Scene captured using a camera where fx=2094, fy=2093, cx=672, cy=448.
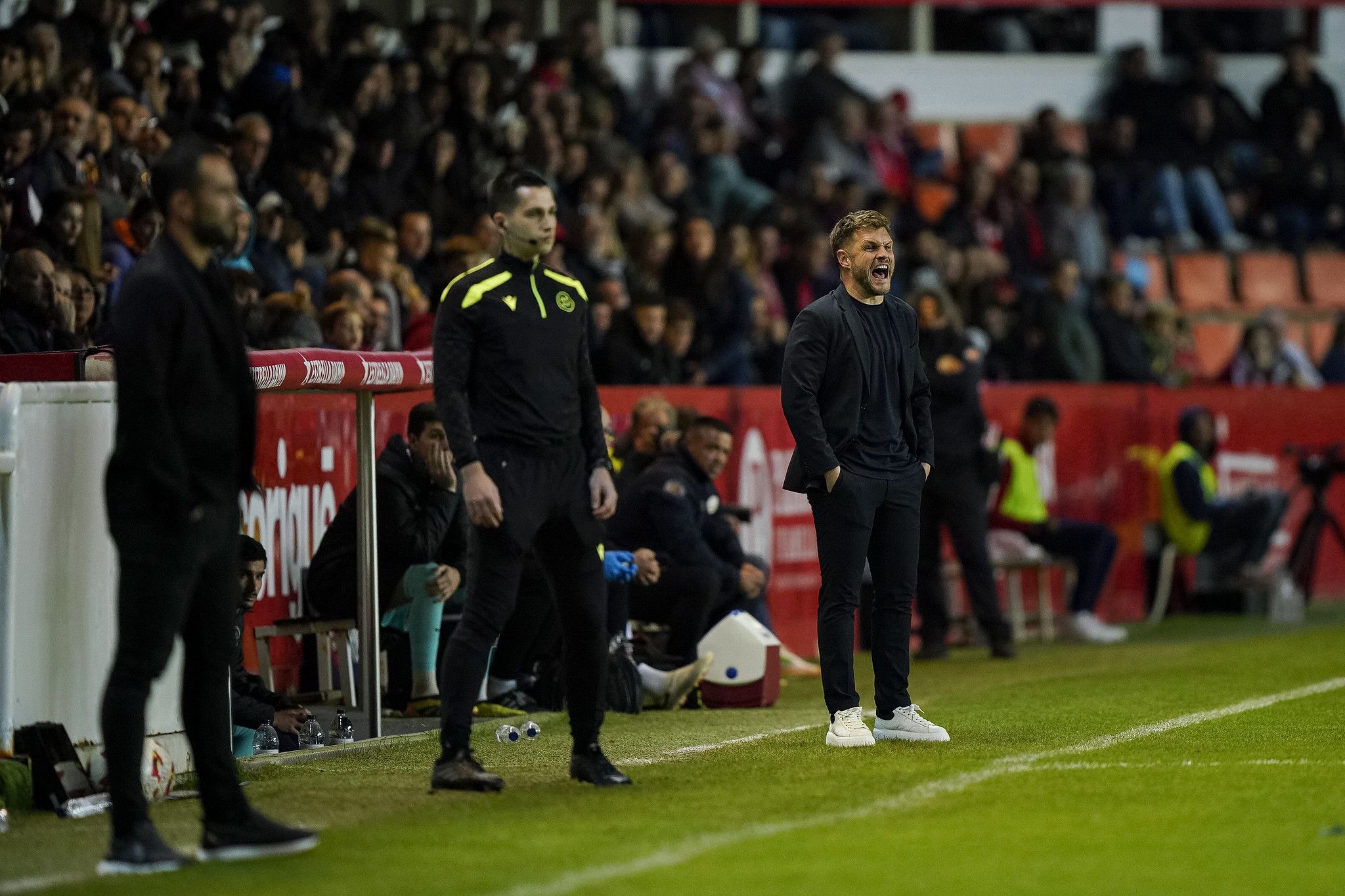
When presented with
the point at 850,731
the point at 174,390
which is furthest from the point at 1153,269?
the point at 174,390

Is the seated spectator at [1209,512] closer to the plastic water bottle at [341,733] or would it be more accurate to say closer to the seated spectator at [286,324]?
the seated spectator at [286,324]

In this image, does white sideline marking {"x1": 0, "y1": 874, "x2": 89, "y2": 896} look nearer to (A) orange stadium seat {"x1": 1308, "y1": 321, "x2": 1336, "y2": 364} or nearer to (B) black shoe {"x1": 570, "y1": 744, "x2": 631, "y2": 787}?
(B) black shoe {"x1": 570, "y1": 744, "x2": 631, "y2": 787}

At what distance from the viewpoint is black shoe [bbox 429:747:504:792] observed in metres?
7.14

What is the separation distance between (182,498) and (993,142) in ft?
60.0

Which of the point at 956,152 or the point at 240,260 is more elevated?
the point at 956,152

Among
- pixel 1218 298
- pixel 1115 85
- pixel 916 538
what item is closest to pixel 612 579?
pixel 916 538

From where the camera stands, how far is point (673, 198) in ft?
59.7

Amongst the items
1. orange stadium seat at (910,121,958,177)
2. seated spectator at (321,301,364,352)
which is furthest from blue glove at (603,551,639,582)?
orange stadium seat at (910,121,958,177)

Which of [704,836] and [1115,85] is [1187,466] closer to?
[1115,85]

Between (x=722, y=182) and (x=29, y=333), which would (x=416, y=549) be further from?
(x=722, y=182)

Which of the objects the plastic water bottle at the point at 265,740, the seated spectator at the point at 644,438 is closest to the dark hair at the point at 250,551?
the plastic water bottle at the point at 265,740

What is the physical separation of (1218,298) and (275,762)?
53.3 ft

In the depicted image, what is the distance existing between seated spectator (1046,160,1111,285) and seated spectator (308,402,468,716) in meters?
11.9

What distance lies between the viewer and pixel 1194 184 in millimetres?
23000
